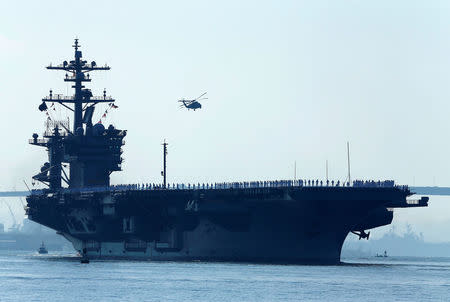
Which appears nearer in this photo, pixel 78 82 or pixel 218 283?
pixel 218 283

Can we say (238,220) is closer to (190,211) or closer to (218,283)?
(190,211)

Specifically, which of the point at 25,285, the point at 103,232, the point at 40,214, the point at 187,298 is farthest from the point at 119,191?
the point at 187,298

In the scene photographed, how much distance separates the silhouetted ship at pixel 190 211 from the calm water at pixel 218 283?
7.38ft

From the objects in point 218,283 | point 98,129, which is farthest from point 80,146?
point 218,283

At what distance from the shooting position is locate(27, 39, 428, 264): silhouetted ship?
86.5m

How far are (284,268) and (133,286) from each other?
60.9ft

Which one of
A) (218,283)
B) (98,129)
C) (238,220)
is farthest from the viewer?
(98,129)

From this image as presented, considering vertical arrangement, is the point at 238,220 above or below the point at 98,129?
below

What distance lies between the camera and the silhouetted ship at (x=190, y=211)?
8650cm

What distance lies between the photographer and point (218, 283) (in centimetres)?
7125

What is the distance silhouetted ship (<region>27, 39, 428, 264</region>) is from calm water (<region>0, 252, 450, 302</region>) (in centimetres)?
225

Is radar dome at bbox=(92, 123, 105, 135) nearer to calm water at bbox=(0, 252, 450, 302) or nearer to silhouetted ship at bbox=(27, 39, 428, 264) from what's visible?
silhouetted ship at bbox=(27, 39, 428, 264)

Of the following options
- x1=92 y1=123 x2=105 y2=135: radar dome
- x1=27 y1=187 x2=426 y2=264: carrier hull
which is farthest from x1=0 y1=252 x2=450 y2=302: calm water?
x1=92 y1=123 x2=105 y2=135: radar dome

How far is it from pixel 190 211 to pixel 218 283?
2133cm
